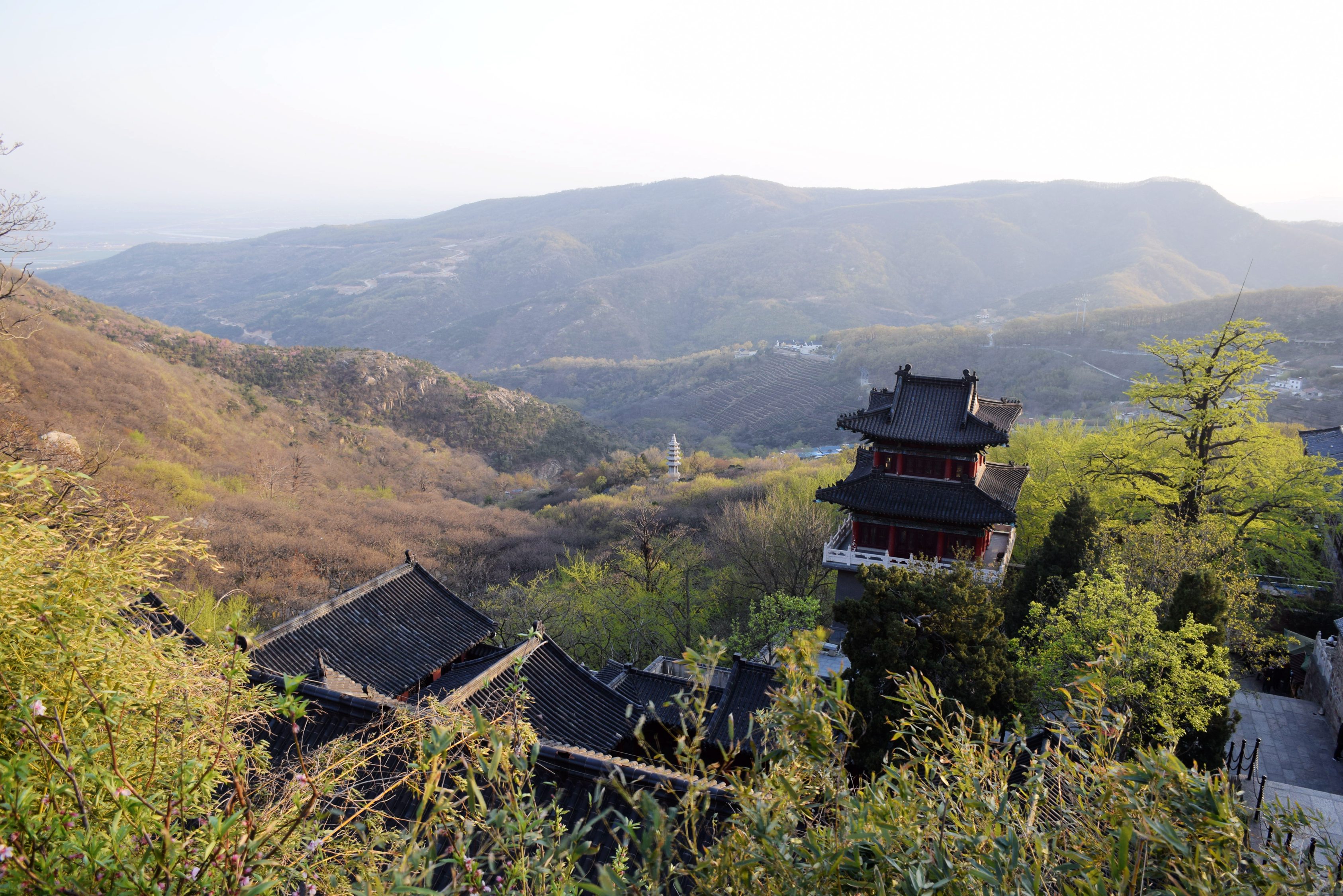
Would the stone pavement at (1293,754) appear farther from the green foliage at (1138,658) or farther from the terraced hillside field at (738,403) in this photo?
the terraced hillside field at (738,403)

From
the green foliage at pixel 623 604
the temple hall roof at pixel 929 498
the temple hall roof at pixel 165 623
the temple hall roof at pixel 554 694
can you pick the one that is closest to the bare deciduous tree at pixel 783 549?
the green foliage at pixel 623 604

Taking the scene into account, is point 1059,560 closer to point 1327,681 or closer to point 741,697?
point 1327,681

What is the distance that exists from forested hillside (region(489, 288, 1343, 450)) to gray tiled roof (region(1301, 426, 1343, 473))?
3436 cm

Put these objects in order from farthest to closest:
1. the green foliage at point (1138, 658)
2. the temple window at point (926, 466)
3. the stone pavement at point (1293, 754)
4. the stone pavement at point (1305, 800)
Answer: the temple window at point (926, 466) → the stone pavement at point (1293, 754) → the green foliage at point (1138, 658) → the stone pavement at point (1305, 800)

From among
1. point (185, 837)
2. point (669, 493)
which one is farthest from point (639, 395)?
point (185, 837)

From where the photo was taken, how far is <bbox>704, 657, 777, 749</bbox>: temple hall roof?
14.0 m

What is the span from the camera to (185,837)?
3650 mm

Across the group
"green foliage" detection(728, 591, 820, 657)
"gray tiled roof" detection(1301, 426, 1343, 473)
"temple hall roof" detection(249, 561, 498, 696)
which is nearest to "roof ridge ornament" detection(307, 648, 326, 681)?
"temple hall roof" detection(249, 561, 498, 696)

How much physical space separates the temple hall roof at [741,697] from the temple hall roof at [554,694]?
5.46 ft

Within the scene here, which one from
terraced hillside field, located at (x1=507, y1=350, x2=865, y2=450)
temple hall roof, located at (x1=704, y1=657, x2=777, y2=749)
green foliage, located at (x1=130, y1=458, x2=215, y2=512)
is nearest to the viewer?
temple hall roof, located at (x1=704, y1=657, x2=777, y2=749)

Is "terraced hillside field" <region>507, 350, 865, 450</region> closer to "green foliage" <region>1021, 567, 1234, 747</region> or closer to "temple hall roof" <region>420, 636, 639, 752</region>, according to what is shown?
"temple hall roof" <region>420, 636, 639, 752</region>

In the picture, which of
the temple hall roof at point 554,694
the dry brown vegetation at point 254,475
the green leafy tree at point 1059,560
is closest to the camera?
the temple hall roof at point 554,694

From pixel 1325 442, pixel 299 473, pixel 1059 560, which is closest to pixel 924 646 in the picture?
pixel 1059 560

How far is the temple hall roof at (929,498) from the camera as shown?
17766mm
